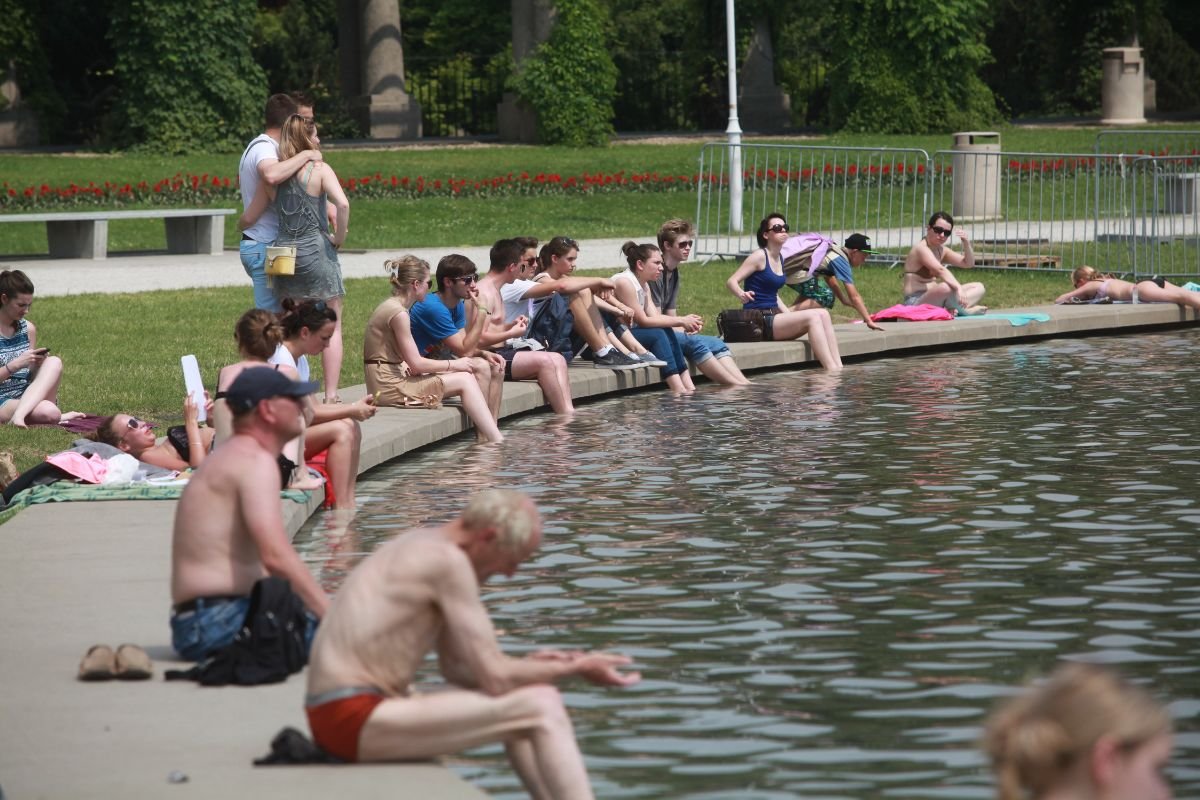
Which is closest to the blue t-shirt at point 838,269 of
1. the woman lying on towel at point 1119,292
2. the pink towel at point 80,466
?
the woman lying on towel at point 1119,292

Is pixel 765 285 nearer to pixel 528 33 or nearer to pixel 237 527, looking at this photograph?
pixel 237 527

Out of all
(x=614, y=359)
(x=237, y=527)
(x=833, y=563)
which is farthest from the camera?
(x=614, y=359)

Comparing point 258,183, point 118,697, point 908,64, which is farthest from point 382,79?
point 118,697

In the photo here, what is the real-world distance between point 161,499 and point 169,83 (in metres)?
28.6

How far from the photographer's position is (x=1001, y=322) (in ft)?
59.8

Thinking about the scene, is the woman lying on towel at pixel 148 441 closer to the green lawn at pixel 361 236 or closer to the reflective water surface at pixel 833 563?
the green lawn at pixel 361 236

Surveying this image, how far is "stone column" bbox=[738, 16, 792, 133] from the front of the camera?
46312mm

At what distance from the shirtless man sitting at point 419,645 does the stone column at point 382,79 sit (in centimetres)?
3714

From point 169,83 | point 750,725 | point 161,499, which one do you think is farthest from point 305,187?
point 169,83

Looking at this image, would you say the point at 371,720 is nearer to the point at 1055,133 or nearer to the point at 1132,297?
the point at 1132,297

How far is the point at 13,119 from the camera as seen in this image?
41.2 metres

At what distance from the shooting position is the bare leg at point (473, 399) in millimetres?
13078

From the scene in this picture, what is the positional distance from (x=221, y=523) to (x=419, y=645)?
1.30 metres

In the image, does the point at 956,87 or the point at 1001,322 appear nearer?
the point at 1001,322
